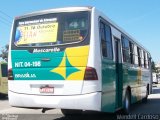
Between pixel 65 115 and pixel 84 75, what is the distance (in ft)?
13.7

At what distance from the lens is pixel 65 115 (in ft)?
42.6

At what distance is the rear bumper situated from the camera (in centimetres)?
904

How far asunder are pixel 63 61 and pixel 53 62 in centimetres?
28

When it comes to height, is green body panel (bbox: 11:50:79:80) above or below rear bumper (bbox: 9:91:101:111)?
above

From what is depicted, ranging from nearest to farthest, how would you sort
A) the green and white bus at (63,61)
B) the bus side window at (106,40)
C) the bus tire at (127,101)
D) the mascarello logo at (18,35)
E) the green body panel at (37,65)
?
1. the green and white bus at (63,61)
2. the green body panel at (37,65)
3. the bus side window at (106,40)
4. the mascarello logo at (18,35)
5. the bus tire at (127,101)

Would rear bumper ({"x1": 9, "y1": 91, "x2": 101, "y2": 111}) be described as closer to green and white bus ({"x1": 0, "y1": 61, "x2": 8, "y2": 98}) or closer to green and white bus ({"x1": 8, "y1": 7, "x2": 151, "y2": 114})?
green and white bus ({"x1": 8, "y1": 7, "x2": 151, "y2": 114})

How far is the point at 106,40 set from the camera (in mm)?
10211

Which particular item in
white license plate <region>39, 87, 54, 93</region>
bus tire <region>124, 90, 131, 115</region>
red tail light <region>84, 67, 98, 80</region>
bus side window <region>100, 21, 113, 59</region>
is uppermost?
bus side window <region>100, 21, 113, 59</region>

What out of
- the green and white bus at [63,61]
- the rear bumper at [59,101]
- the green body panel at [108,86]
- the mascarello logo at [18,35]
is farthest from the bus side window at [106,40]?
the mascarello logo at [18,35]

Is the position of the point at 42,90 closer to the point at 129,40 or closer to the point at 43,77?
the point at 43,77

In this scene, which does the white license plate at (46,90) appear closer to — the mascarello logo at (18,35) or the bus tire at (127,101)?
the mascarello logo at (18,35)

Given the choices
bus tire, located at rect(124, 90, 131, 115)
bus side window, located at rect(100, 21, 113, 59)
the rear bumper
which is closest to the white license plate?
the rear bumper

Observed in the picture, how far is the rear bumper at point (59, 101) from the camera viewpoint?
29.7 feet

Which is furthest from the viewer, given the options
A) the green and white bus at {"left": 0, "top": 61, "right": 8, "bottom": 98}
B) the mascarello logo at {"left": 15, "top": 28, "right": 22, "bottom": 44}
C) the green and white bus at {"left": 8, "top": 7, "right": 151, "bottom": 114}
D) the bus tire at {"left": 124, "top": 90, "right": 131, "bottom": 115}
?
the green and white bus at {"left": 0, "top": 61, "right": 8, "bottom": 98}
